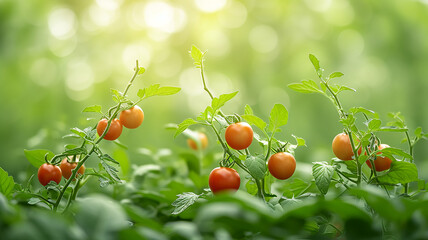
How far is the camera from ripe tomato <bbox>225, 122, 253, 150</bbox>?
99 centimetres

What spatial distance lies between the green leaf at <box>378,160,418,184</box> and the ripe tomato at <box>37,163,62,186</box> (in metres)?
0.88

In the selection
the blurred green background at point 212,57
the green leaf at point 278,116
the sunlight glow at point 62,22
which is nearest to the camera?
the green leaf at point 278,116

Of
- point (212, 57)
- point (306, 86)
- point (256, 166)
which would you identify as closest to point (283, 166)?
point (256, 166)

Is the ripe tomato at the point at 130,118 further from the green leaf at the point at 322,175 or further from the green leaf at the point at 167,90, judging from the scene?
the green leaf at the point at 322,175

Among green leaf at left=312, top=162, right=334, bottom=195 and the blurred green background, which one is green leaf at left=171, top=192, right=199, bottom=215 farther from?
the blurred green background

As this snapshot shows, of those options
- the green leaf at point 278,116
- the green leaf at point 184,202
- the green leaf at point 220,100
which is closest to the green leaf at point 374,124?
the green leaf at point 278,116

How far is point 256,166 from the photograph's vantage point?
0.93m

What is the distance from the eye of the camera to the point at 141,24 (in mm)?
5781

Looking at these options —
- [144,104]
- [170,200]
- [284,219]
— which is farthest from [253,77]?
[284,219]

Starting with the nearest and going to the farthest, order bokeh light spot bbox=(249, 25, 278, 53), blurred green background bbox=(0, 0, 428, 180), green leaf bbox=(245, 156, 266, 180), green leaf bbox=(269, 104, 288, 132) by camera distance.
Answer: green leaf bbox=(245, 156, 266, 180) → green leaf bbox=(269, 104, 288, 132) → blurred green background bbox=(0, 0, 428, 180) → bokeh light spot bbox=(249, 25, 278, 53)

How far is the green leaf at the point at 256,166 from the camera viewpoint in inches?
36.3

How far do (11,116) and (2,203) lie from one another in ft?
13.4

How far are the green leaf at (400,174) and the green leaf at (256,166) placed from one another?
0.34 meters

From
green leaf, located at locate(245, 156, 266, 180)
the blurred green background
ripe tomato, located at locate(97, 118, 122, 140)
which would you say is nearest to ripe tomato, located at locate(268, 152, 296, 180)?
green leaf, located at locate(245, 156, 266, 180)
